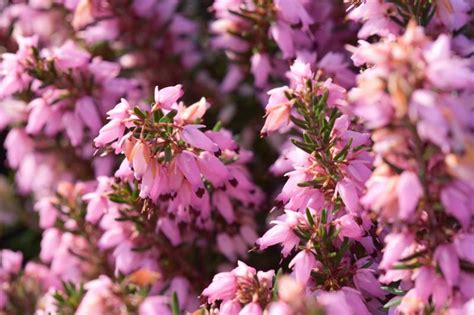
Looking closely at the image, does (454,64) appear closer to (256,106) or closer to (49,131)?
(49,131)

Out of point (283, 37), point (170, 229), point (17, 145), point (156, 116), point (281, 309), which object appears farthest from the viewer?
point (17, 145)

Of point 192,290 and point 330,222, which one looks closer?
point 330,222

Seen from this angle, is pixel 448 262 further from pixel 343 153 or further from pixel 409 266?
pixel 343 153

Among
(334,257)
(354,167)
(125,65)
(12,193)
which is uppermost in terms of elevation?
(354,167)

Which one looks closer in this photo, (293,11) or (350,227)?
(350,227)

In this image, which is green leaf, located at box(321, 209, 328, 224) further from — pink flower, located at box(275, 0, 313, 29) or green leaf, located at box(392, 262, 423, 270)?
pink flower, located at box(275, 0, 313, 29)

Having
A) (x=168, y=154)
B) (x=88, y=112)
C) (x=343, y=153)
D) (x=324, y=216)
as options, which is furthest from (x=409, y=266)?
(x=88, y=112)

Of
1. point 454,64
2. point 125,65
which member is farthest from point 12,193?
point 454,64

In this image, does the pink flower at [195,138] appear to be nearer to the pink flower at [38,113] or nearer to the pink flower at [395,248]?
the pink flower at [395,248]
